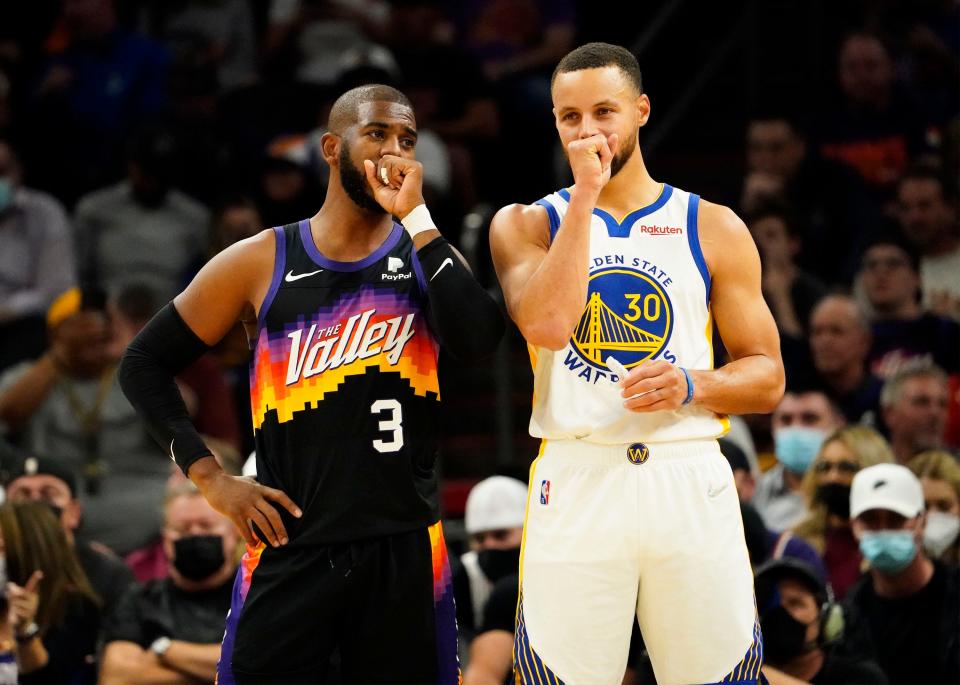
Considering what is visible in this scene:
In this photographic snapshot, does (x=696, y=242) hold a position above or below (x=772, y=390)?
above

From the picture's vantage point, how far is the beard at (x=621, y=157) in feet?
13.9

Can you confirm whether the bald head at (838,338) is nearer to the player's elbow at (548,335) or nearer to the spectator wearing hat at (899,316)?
the spectator wearing hat at (899,316)

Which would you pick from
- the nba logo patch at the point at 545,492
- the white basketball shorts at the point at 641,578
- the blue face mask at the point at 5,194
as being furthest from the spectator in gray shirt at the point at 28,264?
the white basketball shorts at the point at 641,578

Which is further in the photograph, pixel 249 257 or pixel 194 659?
pixel 194 659

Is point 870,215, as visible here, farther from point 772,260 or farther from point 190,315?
point 190,315

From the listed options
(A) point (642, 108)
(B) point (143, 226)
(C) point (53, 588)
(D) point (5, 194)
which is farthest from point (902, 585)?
(D) point (5, 194)

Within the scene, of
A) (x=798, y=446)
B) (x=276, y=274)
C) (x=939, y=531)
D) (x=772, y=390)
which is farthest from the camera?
(x=798, y=446)

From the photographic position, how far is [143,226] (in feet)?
31.8

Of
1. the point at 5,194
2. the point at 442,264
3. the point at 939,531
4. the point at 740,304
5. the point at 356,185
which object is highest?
the point at 5,194

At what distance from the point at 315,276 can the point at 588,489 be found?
3.26 ft

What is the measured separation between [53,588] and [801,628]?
3.18 m

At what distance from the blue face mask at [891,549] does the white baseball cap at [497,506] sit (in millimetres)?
1549

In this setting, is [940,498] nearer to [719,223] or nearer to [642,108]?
[719,223]

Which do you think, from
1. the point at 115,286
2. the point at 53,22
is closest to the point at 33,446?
the point at 115,286
